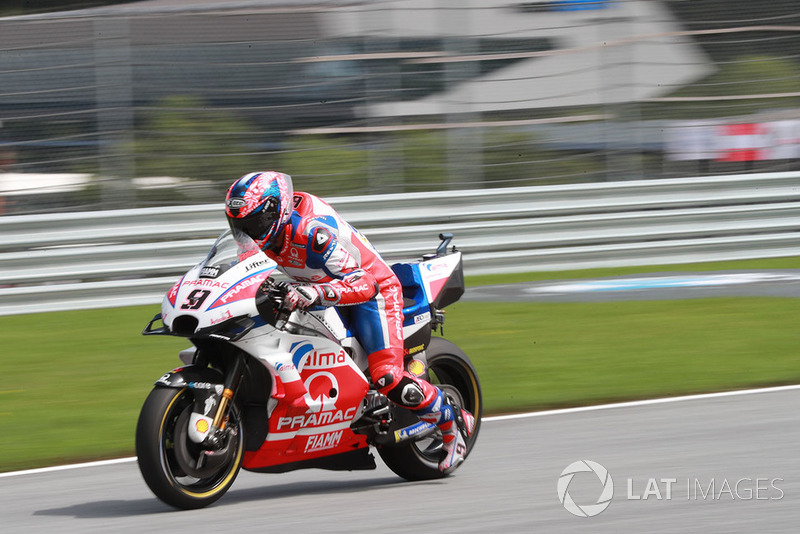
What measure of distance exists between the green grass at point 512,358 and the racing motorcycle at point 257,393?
5.59 feet

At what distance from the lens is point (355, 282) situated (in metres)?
5.43

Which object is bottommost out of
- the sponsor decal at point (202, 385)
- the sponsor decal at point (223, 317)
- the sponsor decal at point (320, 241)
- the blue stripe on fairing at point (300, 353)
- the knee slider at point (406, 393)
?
the knee slider at point (406, 393)

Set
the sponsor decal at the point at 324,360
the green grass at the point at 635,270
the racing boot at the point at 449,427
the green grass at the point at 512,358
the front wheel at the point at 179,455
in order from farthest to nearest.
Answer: the green grass at the point at 635,270
the green grass at the point at 512,358
the racing boot at the point at 449,427
the sponsor decal at the point at 324,360
the front wheel at the point at 179,455

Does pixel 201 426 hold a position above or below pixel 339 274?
below

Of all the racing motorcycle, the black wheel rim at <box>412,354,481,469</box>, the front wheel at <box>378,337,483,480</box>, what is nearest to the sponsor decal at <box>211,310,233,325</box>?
the racing motorcycle

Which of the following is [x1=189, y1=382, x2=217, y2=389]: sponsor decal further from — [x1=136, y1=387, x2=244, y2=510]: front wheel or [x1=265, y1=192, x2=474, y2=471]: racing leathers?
[x1=265, y1=192, x2=474, y2=471]: racing leathers

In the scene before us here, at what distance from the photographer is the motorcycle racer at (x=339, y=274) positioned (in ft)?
17.4

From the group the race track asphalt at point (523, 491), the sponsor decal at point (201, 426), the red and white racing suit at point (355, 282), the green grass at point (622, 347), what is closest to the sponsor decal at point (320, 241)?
the red and white racing suit at point (355, 282)

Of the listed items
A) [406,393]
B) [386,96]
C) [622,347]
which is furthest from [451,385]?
[386,96]

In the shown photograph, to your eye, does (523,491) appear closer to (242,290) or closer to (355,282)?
(355,282)

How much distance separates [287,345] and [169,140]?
272 inches

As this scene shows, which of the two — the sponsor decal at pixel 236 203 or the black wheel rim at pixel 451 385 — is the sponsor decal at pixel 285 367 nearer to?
Result: the sponsor decal at pixel 236 203

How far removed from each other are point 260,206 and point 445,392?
1.62 metres

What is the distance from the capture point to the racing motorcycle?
5.15 m
